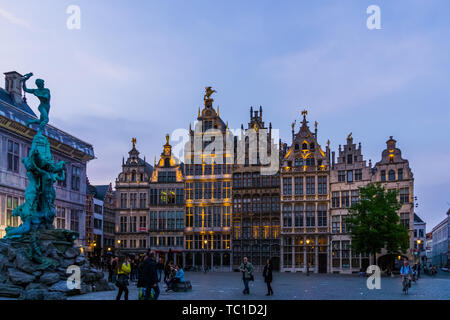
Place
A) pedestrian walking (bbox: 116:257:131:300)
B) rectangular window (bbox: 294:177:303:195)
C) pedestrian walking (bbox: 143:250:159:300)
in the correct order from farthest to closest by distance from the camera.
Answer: rectangular window (bbox: 294:177:303:195) → pedestrian walking (bbox: 116:257:131:300) → pedestrian walking (bbox: 143:250:159:300)

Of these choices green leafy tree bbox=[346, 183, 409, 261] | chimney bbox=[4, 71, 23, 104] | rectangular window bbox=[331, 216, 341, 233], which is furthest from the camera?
rectangular window bbox=[331, 216, 341, 233]

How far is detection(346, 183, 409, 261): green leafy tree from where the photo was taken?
166 ft

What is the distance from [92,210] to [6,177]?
39.8 metres

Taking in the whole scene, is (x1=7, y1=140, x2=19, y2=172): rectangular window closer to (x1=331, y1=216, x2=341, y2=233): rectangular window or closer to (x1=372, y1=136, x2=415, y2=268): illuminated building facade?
(x1=331, y1=216, x2=341, y2=233): rectangular window

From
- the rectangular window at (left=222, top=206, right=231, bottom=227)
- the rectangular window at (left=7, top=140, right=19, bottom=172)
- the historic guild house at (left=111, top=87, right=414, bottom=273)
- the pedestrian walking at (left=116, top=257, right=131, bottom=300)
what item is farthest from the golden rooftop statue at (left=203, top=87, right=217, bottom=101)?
→ the pedestrian walking at (left=116, top=257, right=131, bottom=300)

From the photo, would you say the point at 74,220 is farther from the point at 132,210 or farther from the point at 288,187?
the point at 288,187

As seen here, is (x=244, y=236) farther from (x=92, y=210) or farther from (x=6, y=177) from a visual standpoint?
(x=6, y=177)

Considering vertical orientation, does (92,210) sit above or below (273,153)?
below

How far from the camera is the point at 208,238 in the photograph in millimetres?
68250

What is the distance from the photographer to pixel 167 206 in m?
70.1

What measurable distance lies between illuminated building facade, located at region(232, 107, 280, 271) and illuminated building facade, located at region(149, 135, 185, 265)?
7193 mm

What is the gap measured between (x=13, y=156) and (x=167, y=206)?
30.0 meters

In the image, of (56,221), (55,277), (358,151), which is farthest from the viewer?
(358,151)
